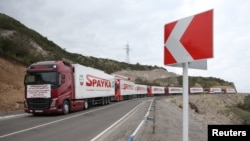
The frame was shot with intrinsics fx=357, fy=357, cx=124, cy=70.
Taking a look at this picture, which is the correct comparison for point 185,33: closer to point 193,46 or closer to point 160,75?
point 193,46

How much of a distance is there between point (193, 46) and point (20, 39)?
54.8m

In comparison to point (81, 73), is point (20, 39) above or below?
above

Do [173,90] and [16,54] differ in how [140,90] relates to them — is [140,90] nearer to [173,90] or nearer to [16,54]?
[173,90]

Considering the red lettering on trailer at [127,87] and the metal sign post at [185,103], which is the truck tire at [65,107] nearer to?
the metal sign post at [185,103]

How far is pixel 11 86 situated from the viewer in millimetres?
37688

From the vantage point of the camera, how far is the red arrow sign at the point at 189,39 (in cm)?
493

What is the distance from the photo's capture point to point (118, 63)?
13350 centimetres

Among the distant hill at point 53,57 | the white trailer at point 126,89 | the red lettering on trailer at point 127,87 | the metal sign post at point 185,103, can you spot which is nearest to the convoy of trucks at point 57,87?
the distant hill at point 53,57

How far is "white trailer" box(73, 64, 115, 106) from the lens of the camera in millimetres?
28359

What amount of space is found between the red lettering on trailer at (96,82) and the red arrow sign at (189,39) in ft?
85.1

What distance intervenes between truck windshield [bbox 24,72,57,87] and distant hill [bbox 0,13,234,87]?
21.9 meters

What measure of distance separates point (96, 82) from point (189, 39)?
1197 inches

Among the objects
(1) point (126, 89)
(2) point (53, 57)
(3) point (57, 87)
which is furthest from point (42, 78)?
(2) point (53, 57)

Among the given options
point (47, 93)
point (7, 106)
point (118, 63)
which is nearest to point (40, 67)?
point (47, 93)
